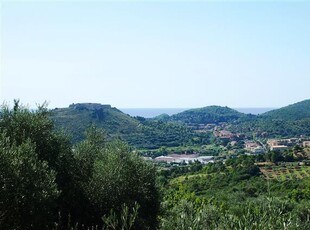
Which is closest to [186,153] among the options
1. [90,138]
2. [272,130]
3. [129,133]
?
[129,133]

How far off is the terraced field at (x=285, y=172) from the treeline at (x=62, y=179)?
57.1 meters

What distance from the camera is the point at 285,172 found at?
76938 millimetres

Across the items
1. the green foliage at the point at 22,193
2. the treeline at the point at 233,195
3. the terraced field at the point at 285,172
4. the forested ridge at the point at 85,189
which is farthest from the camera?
the terraced field at the point at 285,172

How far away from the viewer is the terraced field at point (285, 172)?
70875mm

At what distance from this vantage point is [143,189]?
57.0 feet

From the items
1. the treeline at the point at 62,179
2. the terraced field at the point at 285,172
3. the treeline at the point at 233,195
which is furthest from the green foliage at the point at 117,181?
the terraced field at the point at 285,172

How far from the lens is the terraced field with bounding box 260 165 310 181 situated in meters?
70.9

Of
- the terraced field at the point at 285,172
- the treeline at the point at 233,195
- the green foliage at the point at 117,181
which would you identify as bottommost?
the terraced field at the point at 285,172

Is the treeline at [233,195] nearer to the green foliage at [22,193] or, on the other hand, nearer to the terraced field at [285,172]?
the terraced field at [285,172]

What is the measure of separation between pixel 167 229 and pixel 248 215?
1.99 meters

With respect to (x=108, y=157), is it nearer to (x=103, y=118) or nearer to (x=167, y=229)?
(x=167, y=229)

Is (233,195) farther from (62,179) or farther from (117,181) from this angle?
(62,179)

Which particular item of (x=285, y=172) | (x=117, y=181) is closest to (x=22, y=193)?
(x=117, y=181)

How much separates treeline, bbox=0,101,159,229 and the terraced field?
57103mm
